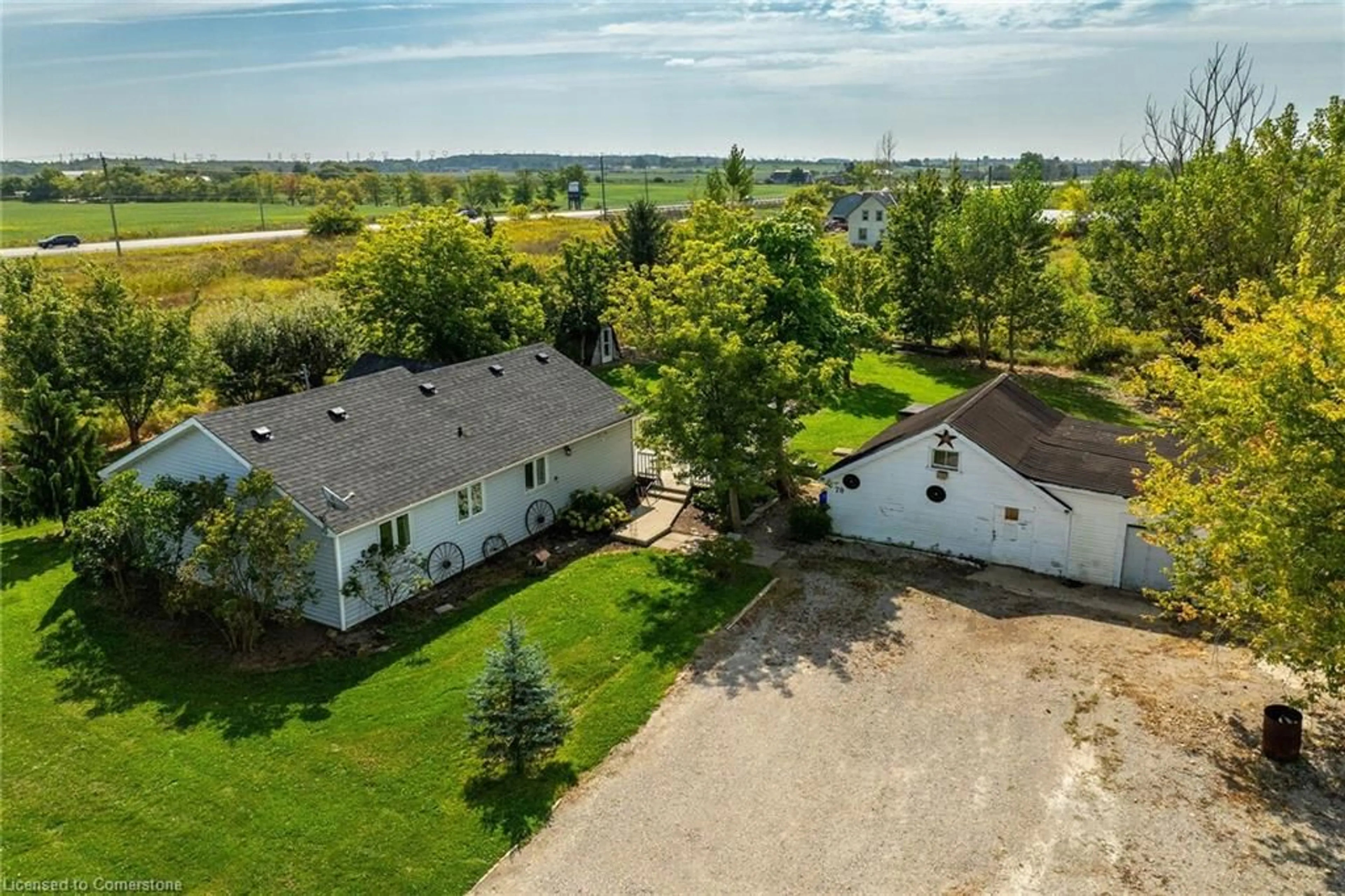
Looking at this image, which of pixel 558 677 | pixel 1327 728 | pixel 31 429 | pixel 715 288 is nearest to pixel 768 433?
pixel 715 288

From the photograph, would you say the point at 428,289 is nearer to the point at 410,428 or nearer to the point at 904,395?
A: the point at 410,428

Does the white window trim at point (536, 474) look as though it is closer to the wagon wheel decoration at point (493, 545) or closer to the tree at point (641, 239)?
the wagon wheel decoration at point (493, 545)

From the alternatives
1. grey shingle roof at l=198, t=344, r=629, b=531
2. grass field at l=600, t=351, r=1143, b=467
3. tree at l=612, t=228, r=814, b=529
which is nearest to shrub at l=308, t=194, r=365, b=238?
grass field at l=600, t=351, r=1143, b=467

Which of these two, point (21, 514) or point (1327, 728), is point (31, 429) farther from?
point (1327, 728)

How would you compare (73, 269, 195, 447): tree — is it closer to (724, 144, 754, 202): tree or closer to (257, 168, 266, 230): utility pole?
(724, 144, 754, 202): tree

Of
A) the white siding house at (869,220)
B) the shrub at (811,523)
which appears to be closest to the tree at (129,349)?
the shrub at (811,523)
